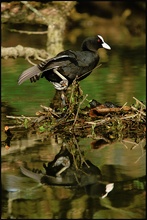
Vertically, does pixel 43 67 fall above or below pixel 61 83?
above

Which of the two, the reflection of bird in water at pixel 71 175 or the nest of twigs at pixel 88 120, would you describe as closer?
the reflection of bird in water at pixel 71 175

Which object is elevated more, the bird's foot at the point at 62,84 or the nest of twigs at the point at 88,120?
the bird's foot at the point at 62,84

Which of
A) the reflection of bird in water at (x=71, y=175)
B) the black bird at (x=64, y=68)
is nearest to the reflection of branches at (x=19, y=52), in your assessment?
the black bird at (x=64, y=68)

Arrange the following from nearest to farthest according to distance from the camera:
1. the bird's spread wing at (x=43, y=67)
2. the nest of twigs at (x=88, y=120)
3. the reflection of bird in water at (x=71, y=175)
Answer: the reflection of bird in water at (x=71, y=175), the nest of twigs at (x=88, y=120), the bird's spread wing at (x=43, y=67)

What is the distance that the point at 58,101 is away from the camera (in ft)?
25.5

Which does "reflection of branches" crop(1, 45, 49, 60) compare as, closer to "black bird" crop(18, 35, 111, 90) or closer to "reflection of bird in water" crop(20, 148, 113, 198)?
"black bird" crop(18, 35, 111, 90)

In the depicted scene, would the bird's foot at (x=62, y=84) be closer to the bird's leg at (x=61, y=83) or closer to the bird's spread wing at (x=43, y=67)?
the bird's leg at (x=61, y=83)

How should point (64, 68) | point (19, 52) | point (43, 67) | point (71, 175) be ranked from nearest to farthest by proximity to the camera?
point (71, 175), point (43, 67), point (64, 68), point (19, 52)

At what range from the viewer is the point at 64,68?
260 inches

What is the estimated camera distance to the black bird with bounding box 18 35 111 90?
6.49 metres

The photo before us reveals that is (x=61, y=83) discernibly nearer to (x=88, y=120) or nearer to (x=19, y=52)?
(x=88, y=120)

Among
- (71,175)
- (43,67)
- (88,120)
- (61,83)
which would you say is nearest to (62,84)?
(61,83)

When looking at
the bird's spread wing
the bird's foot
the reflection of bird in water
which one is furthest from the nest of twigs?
the reflection of bird in water

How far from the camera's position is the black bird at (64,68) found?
6.49 metres
